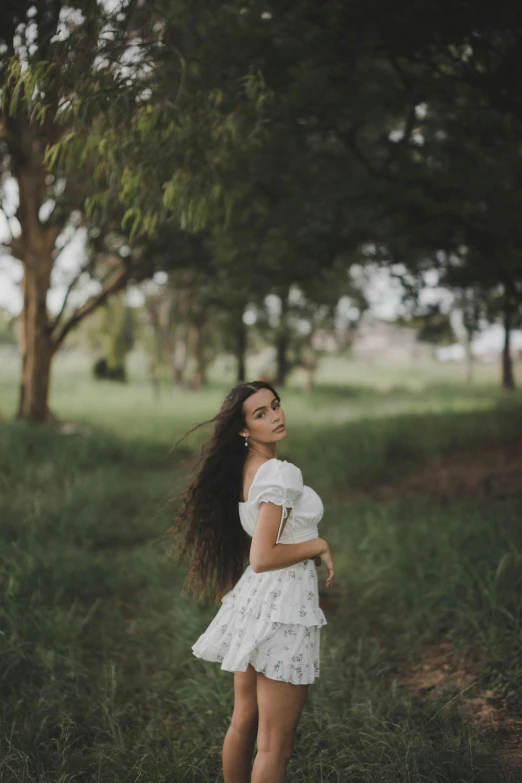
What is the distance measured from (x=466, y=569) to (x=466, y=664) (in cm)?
100

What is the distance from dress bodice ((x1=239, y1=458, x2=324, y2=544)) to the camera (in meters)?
2.44

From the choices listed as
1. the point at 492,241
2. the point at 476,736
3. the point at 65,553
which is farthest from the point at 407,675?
the point at 492,241

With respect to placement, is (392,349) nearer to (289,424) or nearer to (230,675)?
(289,424)

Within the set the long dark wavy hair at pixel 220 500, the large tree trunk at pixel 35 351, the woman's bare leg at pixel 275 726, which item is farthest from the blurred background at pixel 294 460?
the large tree trunk at pixel 35 351

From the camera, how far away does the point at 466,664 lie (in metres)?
4.12

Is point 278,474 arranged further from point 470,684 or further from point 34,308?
point 34,308

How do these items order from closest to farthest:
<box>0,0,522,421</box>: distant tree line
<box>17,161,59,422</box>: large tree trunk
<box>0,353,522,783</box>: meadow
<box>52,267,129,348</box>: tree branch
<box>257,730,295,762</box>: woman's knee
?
<box>257,730,295,762</box>: woman's knee → <box>0,353,522,783</box>: meadow → <box>0,0,522,421</box>: distant tree line → <box>17,161,59,422</box>: large tree trunk → <box>52,267,129,348</box>: tree branch

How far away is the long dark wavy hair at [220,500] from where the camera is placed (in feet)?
8.93

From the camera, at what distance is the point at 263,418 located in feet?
8.74

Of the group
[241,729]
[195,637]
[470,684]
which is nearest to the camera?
[241,729]

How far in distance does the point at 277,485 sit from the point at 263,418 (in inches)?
12.8

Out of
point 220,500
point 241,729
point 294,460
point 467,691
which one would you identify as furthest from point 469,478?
point 241,729

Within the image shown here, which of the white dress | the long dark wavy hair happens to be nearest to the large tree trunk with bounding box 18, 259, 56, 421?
the long dark wavy hair

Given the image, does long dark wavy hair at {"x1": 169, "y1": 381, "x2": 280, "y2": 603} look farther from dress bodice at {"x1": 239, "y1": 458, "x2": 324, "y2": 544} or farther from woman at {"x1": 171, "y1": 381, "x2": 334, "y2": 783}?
dress bodice at {"x1": 239, "y1": 458, "x2": 324, "y2": 544}
